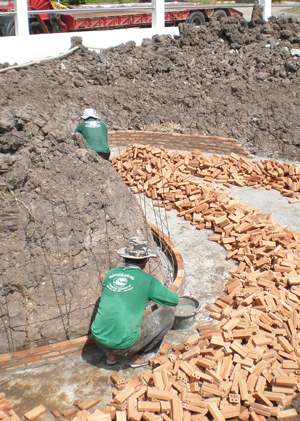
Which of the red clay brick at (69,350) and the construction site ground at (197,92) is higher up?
the construction site ground at (197,92)

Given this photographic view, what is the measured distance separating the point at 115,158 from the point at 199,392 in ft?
19.1

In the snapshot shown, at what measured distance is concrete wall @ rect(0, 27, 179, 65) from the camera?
1154 centimetres

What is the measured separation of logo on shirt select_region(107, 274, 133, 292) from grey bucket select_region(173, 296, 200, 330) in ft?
3.18

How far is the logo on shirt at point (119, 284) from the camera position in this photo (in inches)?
150

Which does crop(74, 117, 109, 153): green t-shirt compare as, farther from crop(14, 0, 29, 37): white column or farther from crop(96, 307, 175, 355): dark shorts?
crop(14, 0, 29, 37): white column

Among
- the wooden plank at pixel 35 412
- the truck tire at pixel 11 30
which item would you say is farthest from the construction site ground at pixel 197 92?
the wooden plank at pixel 35 412

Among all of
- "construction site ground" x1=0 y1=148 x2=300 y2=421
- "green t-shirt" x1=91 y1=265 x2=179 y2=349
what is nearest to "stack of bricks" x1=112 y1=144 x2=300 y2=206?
"construction site ground" x1=0 y1=148 x2=300 y2=421

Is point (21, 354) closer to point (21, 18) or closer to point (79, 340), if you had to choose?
point (79, 340)

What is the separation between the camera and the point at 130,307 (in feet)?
12.6

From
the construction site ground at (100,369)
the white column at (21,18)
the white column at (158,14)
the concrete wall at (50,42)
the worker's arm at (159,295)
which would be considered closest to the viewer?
the construction site ground at (100,369)

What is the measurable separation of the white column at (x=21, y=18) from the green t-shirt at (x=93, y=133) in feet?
19.8

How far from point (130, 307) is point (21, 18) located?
34.4ft

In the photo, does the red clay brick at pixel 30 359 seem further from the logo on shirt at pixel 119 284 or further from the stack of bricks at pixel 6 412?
the logo on shirt at pixel 119 284

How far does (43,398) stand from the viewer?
12.4 feet
